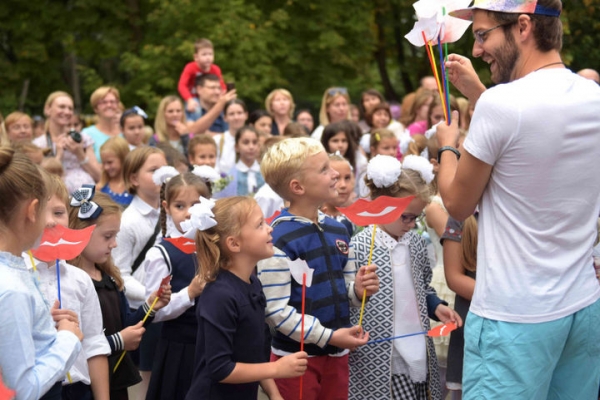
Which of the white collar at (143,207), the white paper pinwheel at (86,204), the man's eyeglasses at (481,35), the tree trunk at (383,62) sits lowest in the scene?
the tree trunk at (383,62)

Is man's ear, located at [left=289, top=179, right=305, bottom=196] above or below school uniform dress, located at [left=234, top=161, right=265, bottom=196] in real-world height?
above

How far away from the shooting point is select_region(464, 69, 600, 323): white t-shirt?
10.9 feet

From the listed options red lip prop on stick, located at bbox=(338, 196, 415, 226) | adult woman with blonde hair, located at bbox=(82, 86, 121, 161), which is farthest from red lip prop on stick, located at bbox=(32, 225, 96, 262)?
adult woman with blonde hair, located at bbox=(82, 86, 121, 161)

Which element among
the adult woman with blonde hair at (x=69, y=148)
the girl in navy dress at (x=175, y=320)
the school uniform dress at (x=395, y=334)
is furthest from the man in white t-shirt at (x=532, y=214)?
the adult woman with blonde hair at (x=69, y=148)

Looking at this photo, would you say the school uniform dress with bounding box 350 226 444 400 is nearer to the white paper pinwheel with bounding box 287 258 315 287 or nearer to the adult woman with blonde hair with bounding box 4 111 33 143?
the white paper pinwheel with bounding box 287 258 315 287

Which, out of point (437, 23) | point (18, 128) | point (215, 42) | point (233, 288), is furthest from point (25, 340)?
point (215, 42)

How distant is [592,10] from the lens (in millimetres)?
12289

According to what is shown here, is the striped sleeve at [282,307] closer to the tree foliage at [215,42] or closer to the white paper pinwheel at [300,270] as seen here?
the white paper pinwheel at [300,270]

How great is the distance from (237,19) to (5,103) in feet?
22.2

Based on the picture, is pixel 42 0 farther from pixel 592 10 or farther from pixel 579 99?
pixel 579 99

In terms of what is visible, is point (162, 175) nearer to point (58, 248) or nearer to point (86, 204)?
point (86, 204)

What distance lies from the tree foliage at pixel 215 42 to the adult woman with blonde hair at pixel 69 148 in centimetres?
688

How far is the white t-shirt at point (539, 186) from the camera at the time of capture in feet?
10.9

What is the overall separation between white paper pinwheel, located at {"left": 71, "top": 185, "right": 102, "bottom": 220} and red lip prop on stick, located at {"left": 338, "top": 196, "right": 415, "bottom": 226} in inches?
52.2
